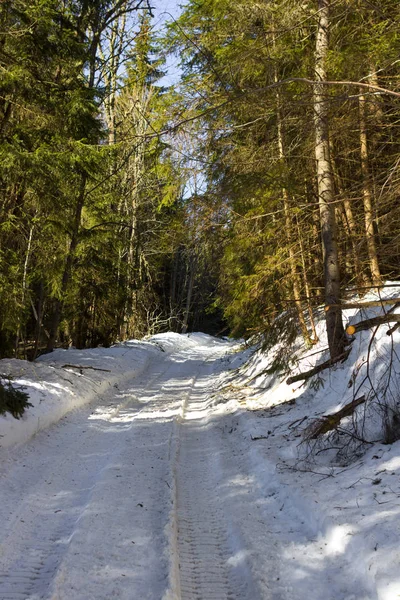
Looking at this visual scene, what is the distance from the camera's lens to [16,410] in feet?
21.0

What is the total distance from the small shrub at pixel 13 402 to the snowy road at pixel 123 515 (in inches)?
19.1

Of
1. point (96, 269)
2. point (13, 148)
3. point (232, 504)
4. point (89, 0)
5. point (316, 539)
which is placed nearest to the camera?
point (316, 539)

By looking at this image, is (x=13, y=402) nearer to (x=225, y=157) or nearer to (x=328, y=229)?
(x=328, y=229)

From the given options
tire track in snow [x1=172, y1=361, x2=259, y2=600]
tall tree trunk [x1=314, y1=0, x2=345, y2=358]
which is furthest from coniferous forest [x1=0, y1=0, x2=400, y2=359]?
tire track in snow [x1=172, y1=361, x2=259, y2=600]

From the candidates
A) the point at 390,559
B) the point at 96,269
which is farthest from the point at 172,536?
the point at 96,269

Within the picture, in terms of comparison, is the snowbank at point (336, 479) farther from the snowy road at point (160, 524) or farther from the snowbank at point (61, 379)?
the snowbank at point (61, 379)

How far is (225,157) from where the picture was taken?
8.89m

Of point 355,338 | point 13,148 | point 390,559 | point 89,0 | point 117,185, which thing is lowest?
point 390,559

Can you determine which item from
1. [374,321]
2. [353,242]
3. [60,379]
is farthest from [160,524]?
[60,379]

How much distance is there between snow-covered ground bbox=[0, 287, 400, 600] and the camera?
316cm

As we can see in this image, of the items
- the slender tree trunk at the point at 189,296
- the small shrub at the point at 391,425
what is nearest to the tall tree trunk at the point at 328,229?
the small shrub at the point at 391,425

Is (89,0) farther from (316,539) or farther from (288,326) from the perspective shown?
(316,539)

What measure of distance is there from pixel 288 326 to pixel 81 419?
4.26 metres

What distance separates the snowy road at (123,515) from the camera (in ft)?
10.4
